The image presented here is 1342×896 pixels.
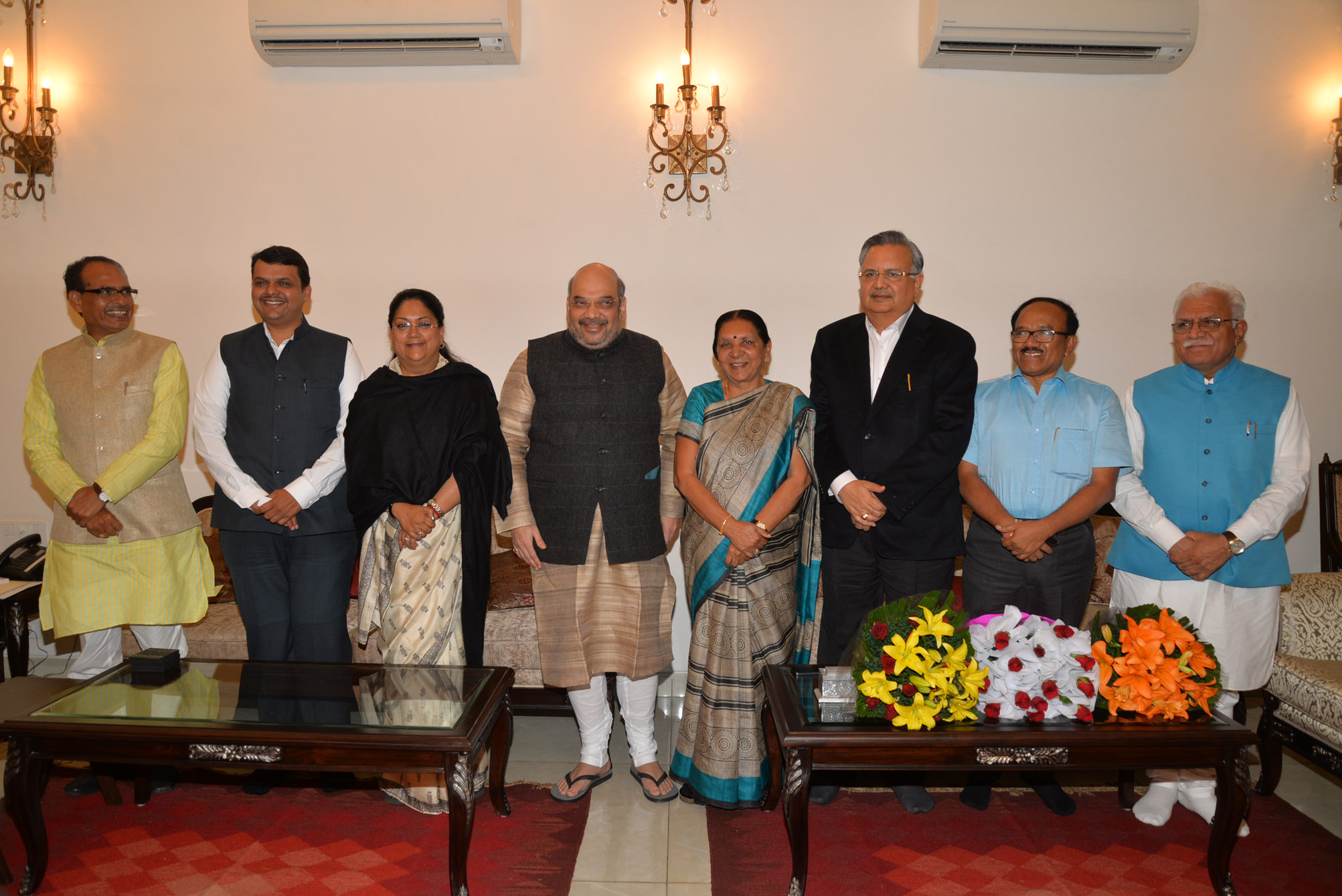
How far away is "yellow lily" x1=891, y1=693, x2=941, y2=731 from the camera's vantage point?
6.44ft

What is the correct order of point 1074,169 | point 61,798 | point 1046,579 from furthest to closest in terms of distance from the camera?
point 1074,169, point 61,798, point 1046,579

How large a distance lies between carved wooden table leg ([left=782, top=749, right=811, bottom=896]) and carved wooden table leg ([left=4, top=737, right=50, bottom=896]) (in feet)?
6.17

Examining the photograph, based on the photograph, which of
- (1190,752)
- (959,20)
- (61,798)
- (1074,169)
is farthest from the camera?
(1074,169)

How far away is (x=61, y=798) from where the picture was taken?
107 inches

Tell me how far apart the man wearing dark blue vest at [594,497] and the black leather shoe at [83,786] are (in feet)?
5.01

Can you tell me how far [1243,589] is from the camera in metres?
2.56

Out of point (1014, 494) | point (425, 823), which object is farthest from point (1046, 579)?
point (425, 823)

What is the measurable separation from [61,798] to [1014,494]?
3.19 m

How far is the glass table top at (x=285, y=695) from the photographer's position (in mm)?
2090

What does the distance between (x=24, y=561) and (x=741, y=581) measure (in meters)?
3.00

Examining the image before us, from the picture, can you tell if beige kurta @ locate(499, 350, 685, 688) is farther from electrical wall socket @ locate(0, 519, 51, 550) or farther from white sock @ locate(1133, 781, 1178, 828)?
electrical wall socket @ locate(0, 519, 51, 550)

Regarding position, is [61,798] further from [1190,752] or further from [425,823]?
[1190,752]

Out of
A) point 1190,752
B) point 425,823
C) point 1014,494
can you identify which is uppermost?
point 1014,494

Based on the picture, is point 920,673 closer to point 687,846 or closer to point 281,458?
point 687,846
